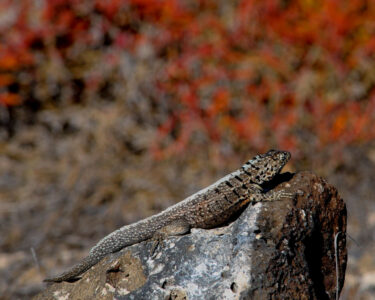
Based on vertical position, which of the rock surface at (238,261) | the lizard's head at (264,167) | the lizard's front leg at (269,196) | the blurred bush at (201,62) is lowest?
the rock surface at (238,261)

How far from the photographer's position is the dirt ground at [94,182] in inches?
339

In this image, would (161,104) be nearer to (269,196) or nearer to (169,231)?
(169,231)

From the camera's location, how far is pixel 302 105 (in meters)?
10.8

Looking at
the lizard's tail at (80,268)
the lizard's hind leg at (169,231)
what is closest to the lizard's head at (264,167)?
the lizard's hind leg at (169,231)

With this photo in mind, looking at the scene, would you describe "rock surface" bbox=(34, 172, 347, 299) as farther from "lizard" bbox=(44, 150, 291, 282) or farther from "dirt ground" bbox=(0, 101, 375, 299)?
"dirt ground" bbox=(0, 101, 375, 299)

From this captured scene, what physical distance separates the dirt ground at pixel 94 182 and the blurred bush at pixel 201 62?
0.40 metres

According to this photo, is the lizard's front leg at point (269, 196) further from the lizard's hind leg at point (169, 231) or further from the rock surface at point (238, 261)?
the lizard's hind leg at point (169, 231)

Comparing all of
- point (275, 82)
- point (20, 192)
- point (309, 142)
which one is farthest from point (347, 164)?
point (20, 192)

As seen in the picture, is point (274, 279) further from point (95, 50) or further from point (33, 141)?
point (95, 50)

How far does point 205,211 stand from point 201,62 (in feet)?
22.7

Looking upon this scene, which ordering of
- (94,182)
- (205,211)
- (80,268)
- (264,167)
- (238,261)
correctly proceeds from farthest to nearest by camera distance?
(94,182), (264,167), (205,211), (80,268), (238,261)

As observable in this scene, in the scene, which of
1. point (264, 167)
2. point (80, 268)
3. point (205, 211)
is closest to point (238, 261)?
point (205, 211)

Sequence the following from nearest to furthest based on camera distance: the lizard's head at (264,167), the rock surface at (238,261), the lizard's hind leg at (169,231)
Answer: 1. the rock surface at (238,261)
2. the lizard's hind leg at (169,231)
3. the lizard's head at (264,167)

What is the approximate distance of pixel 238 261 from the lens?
12.4 feet
